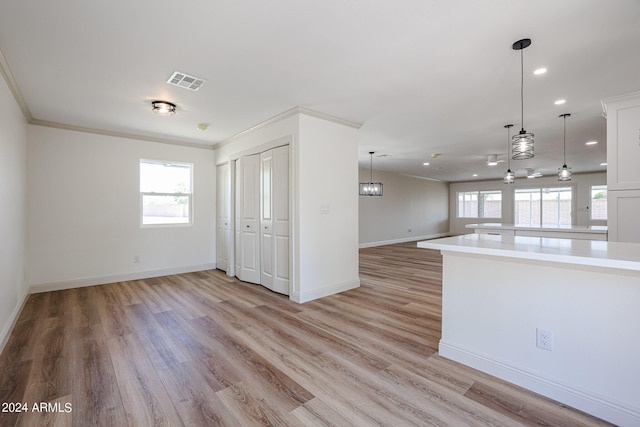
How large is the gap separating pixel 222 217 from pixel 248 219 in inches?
43.1

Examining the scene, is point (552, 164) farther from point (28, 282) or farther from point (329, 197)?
point (28, 282)

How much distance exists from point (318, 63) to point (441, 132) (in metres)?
3.11

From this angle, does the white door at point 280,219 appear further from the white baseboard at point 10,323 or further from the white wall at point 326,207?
the white baseboard at point 10,323

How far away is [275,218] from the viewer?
13.7 feet

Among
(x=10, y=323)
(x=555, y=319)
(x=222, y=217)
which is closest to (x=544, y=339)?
(x=555, y=319)

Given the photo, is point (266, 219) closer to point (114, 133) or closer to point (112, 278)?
point (112, 278)

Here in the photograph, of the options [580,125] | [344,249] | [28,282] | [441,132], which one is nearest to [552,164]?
[580,125]

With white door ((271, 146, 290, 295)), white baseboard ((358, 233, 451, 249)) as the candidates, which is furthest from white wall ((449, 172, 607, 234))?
white door ((271, 146, 290, 295))

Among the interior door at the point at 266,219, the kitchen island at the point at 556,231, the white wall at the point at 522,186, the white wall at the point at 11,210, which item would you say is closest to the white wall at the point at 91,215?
the white wall at the point at 11,210

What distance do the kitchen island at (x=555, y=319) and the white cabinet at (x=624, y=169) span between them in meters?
1.59

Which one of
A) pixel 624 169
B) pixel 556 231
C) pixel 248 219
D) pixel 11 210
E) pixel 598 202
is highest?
pixel 624 169

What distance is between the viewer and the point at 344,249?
4.24 metres

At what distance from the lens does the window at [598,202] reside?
30.6 ft

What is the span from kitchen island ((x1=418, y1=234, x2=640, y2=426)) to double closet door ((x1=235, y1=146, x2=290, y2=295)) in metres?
2.25
